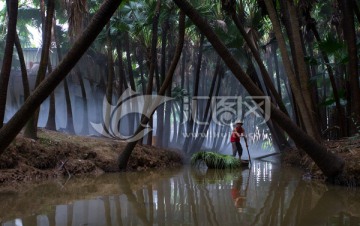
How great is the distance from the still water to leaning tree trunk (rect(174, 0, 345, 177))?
0.49 m

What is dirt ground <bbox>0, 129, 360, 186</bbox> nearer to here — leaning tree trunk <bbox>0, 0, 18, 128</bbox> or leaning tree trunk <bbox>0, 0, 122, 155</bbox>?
leaning tree trunk <bbox>0, 0, 18, 128</bbox>

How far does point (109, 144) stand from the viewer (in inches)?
573

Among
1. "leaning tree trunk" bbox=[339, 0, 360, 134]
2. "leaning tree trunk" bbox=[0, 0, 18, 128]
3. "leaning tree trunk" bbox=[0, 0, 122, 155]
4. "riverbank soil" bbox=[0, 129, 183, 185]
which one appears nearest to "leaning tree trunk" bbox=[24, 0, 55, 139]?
"riverbank soil" bbox=[0, 129, 183, 185]

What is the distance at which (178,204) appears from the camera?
21.6 ft

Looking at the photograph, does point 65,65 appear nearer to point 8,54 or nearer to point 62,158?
point 8,54

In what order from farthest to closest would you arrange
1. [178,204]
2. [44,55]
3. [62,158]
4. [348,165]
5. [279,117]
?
[62,158], [44,55], [348,165], [279,117], [178,204]

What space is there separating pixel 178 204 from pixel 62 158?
6003mm

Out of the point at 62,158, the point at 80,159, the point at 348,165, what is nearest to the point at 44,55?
the point at 62,158

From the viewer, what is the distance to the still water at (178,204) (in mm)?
5344

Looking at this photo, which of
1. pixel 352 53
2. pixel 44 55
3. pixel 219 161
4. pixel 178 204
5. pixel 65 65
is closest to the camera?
pixel 65 65

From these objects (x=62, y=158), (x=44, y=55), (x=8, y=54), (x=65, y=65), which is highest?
(x=44, y=55)

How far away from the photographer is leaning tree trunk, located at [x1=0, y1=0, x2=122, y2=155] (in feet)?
17.6

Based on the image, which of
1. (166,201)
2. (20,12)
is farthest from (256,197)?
(20,12)

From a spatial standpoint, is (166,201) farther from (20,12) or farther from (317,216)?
(20,12)
